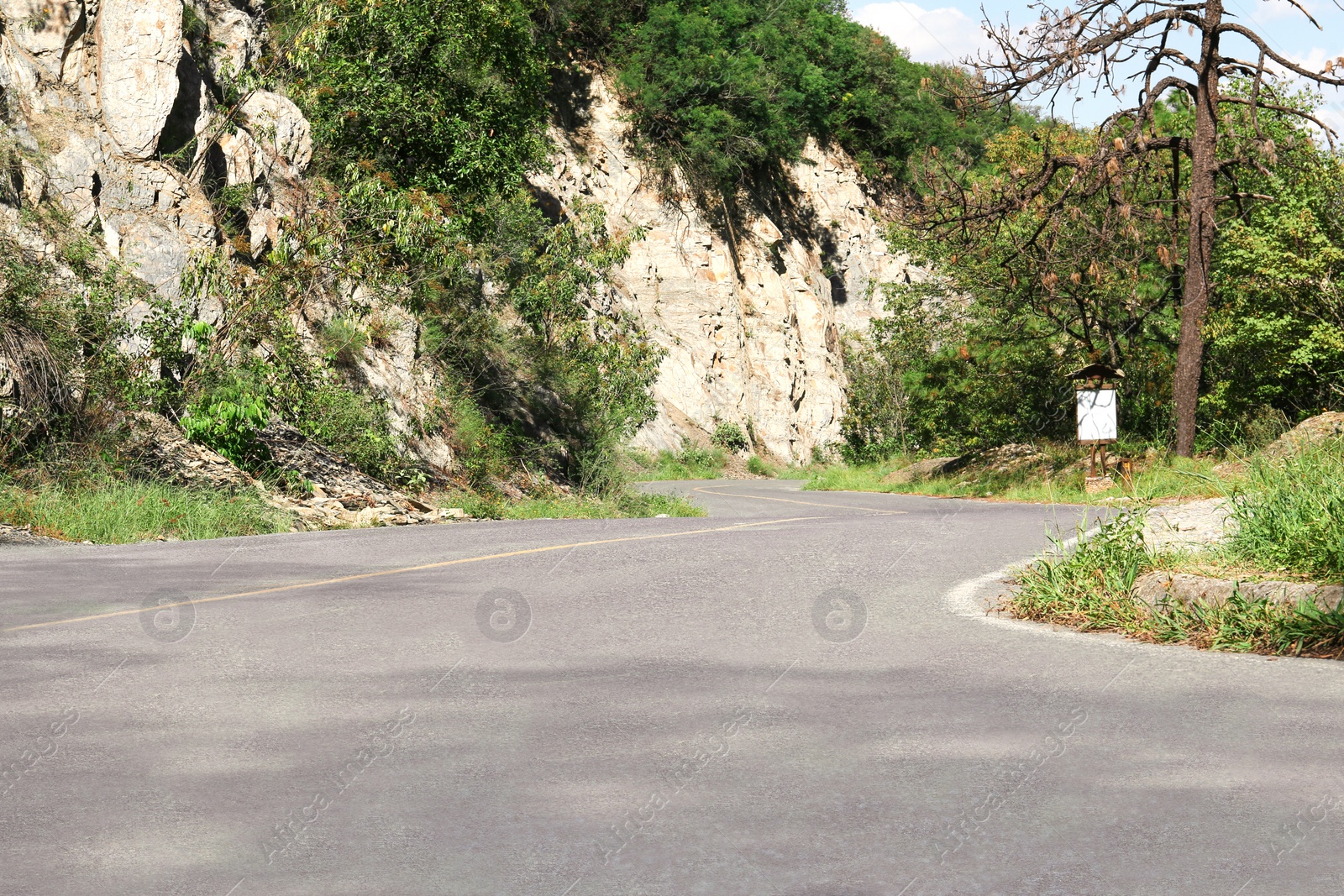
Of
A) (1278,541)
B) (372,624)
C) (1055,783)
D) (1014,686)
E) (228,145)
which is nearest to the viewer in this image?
(1055,783)

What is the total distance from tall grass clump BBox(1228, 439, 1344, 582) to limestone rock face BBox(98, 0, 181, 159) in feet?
64.3

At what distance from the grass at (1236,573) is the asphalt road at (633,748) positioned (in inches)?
15.7

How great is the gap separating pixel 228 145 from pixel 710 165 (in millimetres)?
29557

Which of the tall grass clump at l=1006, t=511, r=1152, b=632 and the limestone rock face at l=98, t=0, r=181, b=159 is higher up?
the limestone rock face at l=98, t=0, r=181, b=159

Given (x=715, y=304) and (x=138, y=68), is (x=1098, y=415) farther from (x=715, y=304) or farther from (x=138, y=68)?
(x=715, y=304)

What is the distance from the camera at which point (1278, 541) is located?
8.99 metres

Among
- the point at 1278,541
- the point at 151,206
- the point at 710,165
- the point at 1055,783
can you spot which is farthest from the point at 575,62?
the point at 1055,783

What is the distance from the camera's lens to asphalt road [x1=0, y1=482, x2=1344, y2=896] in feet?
12.7

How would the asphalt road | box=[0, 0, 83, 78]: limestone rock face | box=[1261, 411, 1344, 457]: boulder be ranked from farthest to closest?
box=[0, 0, 83, 78]: limestone rock face, box=[1261, 411, 1344, 457]: boulder, the asphalt road

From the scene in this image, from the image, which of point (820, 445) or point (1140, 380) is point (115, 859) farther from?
point (820, 445)

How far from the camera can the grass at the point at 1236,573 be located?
745 cm

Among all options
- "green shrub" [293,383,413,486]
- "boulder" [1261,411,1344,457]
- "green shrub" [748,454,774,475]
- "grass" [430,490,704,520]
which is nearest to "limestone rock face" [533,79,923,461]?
"green shrub" [748,454,774,475]

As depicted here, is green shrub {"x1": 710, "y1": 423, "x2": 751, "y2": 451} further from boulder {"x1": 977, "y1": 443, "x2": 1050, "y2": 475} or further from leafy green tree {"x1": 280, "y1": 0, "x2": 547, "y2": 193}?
leafy green tree {"x1": 280, "y1": 0, "x2": 547, "y2": 193}

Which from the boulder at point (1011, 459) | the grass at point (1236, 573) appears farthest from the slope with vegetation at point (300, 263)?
the grass at point (1236, 573)
